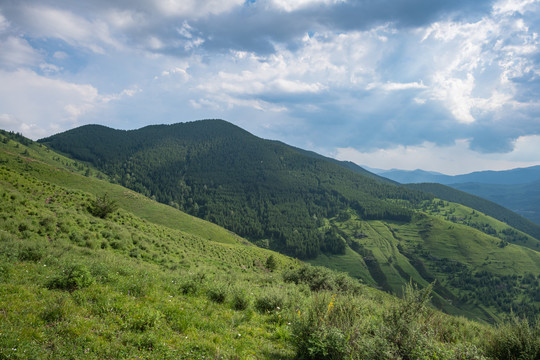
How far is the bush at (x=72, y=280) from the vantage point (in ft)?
29.8

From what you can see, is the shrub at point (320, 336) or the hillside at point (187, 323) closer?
the hillside at point (187, 323)

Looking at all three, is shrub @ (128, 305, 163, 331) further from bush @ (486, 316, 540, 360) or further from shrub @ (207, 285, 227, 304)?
bush @ (486, 316, 540, 360)

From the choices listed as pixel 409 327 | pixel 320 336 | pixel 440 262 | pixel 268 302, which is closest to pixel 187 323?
pixel 320 336

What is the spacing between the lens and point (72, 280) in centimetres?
914

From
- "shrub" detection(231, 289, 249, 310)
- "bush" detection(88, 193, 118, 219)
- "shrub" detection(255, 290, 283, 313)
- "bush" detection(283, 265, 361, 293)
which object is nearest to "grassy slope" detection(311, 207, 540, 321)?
"bush" detection(283, 265, 361, 293)

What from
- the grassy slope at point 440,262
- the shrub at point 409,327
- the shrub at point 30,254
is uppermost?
the shrub at point 409,327

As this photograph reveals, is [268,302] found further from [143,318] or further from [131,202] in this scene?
[131,202]

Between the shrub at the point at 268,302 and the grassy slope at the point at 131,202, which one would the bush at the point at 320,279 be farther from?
the grassy slope at the point at 131,202

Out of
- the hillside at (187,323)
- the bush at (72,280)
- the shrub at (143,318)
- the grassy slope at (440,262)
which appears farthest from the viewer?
the grassy slope at (440,262)

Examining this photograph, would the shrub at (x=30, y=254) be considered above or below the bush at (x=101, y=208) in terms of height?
above

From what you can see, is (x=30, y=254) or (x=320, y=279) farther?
(x=320, y=279)

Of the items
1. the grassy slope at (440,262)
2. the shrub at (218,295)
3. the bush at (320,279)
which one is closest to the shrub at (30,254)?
the shrub at (218,295)

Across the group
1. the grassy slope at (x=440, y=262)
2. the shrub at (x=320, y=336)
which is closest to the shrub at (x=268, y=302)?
the shrub at (x=320, y=336)

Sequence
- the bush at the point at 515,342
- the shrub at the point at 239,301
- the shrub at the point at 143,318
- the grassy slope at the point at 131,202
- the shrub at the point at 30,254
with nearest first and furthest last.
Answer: the shrub at the point at 143,318
the bush at the point at 515,342
the shrub at the point at 30,254
the shrub at the point at 239,301
the grassy slope at the point at 131,202
